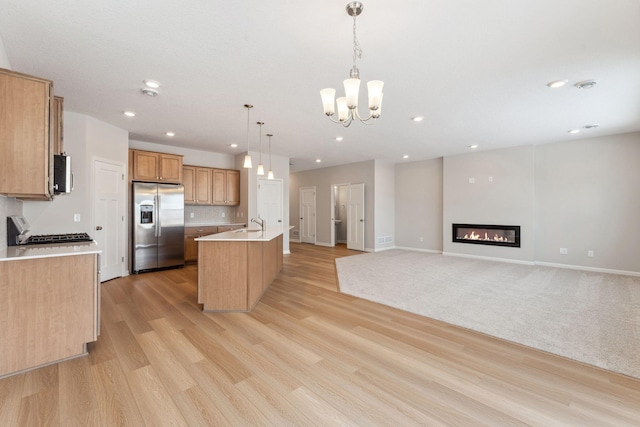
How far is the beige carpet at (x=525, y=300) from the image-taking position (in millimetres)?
2639

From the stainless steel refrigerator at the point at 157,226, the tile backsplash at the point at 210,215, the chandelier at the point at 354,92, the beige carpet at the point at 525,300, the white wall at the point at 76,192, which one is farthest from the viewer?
the tile backsplash at the point at 210,215

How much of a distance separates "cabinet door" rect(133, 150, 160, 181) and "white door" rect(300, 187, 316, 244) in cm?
519

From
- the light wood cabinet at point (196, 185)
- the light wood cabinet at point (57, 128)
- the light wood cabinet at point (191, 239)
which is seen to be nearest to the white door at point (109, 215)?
the light wood cabinet at point (191, 239)

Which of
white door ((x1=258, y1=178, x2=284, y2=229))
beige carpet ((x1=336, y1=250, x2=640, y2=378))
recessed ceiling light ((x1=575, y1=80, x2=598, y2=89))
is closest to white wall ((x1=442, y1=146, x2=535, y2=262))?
beige carpet ((x1=336, y1=250, x2=640, y2=378))

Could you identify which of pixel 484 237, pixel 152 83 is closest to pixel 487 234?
pixel 484 237

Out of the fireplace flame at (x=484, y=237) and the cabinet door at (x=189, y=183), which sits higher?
the cabinet door at (x=189, y=183)

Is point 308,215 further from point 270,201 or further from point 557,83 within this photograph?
point 557,83

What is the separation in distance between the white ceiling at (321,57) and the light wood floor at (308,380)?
8.81ft

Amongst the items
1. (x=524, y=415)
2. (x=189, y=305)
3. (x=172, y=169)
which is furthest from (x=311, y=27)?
(x=172, y=169)

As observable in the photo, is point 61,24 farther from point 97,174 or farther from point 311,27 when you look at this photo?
point 97,174

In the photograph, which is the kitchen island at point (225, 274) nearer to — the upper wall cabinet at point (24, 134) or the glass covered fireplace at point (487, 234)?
the upper wall cabinet at point (24, 134)

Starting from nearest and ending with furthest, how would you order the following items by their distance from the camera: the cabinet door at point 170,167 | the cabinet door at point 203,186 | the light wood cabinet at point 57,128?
the light wood cabinet at point 57,128 < the cabinet door at point 170,167 < the cabinet door at point 203,186

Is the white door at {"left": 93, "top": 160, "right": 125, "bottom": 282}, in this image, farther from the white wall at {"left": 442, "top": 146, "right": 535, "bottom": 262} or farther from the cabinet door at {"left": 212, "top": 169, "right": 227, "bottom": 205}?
the white wall at {"left": 442, "top": 146, "right": 535, "bottom": 262}

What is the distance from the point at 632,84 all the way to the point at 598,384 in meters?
3.31
